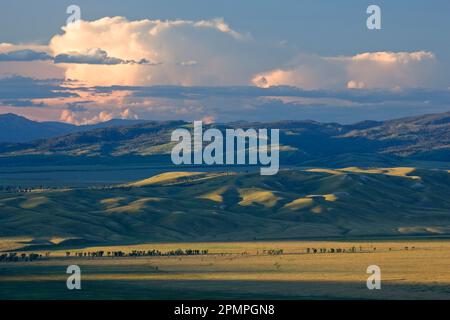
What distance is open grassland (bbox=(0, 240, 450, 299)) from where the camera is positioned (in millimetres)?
136250

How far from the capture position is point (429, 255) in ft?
643

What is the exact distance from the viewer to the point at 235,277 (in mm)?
160000

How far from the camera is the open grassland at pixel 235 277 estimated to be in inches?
5364

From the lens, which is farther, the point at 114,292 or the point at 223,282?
the point at 223,282
